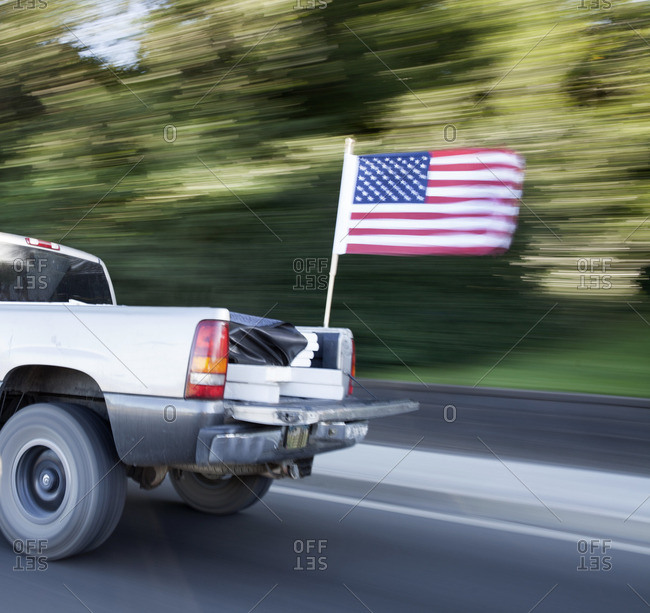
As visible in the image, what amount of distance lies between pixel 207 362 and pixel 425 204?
132 inches

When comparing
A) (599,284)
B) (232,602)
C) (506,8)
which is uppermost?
(506,8)

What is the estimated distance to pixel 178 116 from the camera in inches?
442

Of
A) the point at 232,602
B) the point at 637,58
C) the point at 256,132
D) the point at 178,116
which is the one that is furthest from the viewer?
the point at 178,116

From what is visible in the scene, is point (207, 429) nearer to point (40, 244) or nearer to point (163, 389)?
point (163, 389)

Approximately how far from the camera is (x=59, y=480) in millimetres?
4164

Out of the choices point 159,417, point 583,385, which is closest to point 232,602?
point 159,417

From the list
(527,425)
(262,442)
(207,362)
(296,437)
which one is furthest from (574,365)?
(207,362)

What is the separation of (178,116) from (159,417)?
8.22 metres

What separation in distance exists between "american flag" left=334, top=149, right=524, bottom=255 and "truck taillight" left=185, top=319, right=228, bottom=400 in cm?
288

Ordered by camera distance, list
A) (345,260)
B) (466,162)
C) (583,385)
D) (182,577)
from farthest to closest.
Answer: (345,260) → (583,385) → (466,162) → (182,577)

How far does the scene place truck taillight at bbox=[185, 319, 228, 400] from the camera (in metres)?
3.81

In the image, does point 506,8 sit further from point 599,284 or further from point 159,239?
point 159,239

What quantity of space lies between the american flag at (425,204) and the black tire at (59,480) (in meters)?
3.11

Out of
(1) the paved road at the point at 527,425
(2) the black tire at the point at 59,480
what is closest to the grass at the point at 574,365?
(1) the paved road at the point at 527,425
